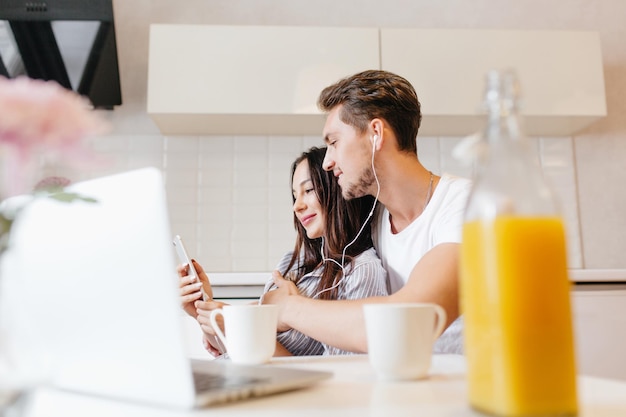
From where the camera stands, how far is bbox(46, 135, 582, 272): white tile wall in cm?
297

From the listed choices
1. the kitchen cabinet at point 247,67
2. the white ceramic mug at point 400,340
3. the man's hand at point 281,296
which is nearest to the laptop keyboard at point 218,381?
the white ceramic mug at point 400,340

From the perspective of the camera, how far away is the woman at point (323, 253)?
4.77ft

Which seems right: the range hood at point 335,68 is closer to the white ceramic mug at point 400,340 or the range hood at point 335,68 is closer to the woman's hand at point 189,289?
the woman's hand at point 189,289

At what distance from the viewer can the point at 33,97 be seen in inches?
17.0

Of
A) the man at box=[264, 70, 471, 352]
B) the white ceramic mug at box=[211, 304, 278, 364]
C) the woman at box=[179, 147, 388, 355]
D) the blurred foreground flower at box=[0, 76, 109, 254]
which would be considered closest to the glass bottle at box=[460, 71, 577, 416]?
the blurred foreground flower at box=[0, 76, 109, 254]

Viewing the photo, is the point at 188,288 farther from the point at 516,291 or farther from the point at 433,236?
the point at 516,291

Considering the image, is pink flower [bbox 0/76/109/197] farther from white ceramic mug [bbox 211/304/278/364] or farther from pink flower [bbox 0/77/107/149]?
white ceramic mug [bbox 211/304/278/364]

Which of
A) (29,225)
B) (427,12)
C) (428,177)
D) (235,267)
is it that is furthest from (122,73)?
(29,225)

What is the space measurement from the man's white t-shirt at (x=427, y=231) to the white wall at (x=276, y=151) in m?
1.41

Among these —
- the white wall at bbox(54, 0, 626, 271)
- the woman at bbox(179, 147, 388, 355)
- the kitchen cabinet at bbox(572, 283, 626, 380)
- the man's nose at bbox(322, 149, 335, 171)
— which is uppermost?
the white wall at bbox(54, 0, 626, 271)

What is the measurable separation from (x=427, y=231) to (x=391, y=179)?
0.91 ft

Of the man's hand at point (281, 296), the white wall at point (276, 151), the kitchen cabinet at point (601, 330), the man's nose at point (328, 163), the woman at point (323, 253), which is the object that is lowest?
the kitchen cabinet at point (601, 330)

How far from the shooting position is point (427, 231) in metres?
1.51

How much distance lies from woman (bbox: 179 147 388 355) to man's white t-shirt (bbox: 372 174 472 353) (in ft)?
0.18
